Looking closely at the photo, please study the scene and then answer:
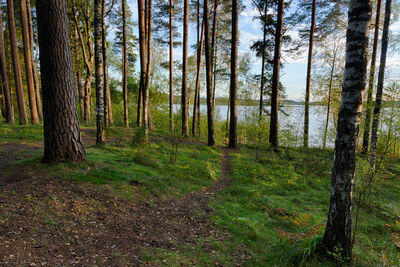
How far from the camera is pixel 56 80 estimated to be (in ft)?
14.8

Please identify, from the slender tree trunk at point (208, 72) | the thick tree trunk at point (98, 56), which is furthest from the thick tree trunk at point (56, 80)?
the slender tree trunk at point (208, 72)

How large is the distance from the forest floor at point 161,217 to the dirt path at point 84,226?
14 mm

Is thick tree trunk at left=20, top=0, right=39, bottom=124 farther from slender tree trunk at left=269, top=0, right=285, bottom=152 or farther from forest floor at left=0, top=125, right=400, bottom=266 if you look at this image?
slender tree trunk at left=269, top=0, right=285, bottom=152

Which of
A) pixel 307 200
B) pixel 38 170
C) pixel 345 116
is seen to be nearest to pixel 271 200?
pixel 307 200

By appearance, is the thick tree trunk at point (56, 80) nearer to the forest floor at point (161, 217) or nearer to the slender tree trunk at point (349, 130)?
the forest floor at point (161, 217)

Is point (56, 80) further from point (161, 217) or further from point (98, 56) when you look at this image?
point (161, 217)

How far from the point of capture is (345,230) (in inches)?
117

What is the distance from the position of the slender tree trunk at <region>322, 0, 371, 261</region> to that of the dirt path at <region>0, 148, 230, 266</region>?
200cm

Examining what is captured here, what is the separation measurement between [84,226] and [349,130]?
4.26 metres

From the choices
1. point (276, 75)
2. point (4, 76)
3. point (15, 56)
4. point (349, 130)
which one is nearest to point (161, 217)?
point (349, 130)

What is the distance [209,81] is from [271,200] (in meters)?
8.51

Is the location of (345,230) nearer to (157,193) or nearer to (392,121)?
(157,193)

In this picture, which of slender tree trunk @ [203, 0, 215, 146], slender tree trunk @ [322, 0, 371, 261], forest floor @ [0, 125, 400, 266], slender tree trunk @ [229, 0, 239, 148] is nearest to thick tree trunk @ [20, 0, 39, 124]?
forest floor @ [0, 125, 400, 266]

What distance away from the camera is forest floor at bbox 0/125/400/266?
9.37 ft
